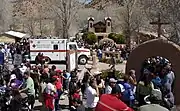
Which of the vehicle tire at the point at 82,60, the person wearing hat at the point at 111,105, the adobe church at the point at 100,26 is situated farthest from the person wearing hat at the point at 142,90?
the adobe church at the point at 100,26

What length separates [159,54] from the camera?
15.1m

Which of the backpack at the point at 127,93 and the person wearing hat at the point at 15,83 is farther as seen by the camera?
the person wearing hat at the point at 15,83

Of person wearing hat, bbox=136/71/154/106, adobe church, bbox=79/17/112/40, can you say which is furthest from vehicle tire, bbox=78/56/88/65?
adobe church, bbox=79/17/112/40

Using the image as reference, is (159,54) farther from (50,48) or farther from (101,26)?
(101,26)

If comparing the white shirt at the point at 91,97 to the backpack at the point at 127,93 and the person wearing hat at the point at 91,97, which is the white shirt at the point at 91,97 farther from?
the backpack at the point at 127,93

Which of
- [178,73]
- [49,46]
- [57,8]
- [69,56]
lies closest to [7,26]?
[57,8]

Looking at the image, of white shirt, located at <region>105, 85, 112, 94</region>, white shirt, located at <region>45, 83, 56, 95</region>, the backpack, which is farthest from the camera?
white shirt, located at <region>45, 83, 56, 95</region>

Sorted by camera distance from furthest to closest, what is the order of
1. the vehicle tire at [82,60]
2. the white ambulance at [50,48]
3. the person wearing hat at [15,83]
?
1. the vehicle tire at [82,60]
2. the white ambulance at [50,48]
3. the person wearing hat at [15,83]

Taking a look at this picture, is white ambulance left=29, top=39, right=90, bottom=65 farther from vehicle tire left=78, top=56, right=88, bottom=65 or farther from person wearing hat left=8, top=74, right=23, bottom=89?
person wearing hat left=8, top=74, right=23, bottom=89

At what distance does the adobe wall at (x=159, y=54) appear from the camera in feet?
47.5

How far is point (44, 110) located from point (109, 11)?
3842 inches

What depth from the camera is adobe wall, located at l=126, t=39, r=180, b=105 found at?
14477 mm

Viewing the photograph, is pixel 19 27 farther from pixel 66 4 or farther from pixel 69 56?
pixel 69 56

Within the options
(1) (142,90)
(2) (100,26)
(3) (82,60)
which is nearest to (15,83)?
(1) (142,90)
